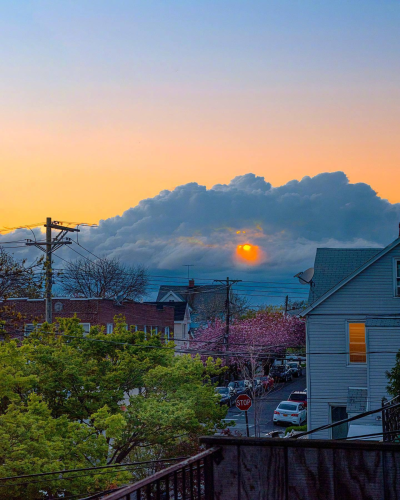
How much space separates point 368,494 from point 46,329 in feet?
59.7

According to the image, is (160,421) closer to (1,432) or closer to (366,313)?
(1,432)

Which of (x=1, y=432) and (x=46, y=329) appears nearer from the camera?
(x=1, y=432)

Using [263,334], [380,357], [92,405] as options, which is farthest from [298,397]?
[92,405]

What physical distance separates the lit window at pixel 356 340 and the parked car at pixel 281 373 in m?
34.8

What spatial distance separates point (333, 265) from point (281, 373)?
35.6 meters

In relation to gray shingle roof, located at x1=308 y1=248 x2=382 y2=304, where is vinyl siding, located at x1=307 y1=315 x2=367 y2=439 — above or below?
below

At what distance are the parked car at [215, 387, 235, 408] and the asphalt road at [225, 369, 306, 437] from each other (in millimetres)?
729

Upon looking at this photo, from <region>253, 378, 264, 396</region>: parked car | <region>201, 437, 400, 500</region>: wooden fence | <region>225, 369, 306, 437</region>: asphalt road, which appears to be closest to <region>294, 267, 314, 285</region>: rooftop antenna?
<region>225, 369, 306, 437</region>: asphalt road

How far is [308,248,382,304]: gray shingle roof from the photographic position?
2719 cm

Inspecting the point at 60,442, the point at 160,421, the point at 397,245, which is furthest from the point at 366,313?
the point at 60,442

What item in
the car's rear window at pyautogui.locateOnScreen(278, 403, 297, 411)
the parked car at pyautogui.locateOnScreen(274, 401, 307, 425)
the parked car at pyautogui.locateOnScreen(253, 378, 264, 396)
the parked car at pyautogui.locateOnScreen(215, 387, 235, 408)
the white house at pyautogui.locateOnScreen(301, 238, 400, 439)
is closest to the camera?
the white house at pyautogui.locateOnScreen(301, 238, 400, 439)

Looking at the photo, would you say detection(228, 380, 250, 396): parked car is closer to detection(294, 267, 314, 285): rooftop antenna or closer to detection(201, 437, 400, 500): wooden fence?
detection(294, 267, 314, 285): rooftop antenna

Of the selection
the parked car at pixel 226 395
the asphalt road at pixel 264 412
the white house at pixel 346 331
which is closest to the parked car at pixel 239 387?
the parked car at pixel 226 395

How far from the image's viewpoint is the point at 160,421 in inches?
651
